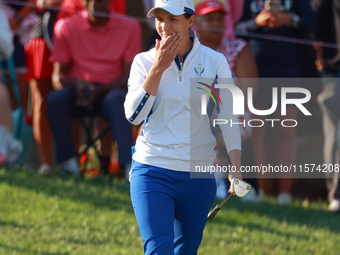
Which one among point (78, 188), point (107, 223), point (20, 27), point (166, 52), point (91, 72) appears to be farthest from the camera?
point (20, 27)

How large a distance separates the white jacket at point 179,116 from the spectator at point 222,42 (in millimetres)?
2796

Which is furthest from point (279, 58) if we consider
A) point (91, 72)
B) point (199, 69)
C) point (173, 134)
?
point (173, 134)

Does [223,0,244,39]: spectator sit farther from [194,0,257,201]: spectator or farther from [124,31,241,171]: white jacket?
[124,31,241,171]: white jacket

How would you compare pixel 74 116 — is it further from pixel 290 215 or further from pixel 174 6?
pixel 174 6

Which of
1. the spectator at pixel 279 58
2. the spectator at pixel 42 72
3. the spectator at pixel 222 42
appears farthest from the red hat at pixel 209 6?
the spectator at pixel 42 72

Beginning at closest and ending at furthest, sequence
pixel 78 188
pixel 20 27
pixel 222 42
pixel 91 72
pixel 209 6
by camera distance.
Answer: pixel 78 188, pixel 209 6, pixel 222 42, pixel 91 72, pixel 20 27

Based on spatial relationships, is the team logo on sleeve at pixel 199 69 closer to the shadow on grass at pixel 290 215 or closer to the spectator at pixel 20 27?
the shadow on grass at pixel 290 215

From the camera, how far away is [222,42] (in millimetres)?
6164

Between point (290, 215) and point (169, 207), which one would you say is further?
point (290, 215)

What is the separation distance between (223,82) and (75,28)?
3.43 m

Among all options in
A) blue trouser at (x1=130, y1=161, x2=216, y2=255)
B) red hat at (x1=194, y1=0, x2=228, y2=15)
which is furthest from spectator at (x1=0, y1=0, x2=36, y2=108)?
blue trouser at (x1=130, y1=161, x2=216, y2=255)

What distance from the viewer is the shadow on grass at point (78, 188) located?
556 cm

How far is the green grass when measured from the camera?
15.1ft

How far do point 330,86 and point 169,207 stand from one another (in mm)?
3537
